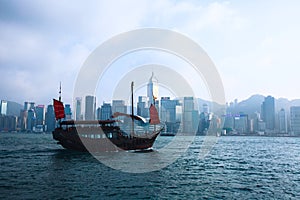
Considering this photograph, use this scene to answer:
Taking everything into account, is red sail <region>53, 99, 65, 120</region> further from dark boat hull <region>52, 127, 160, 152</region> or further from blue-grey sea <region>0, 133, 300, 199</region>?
blue-grey sea <region>0, 133, 300, 199</region>

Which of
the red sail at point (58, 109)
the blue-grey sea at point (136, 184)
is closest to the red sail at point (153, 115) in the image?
the red sail at point (58, 109)

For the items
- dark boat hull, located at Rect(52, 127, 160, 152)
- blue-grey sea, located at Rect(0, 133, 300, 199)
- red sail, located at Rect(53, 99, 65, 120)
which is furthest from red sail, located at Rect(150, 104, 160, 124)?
blue-grey sea, located at Rect(0, 133, 300, 199)

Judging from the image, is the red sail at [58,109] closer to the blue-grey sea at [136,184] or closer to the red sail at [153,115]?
the red sail at [153,115]

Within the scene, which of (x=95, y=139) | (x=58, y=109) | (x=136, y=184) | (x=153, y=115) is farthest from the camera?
(x=153, y=115)

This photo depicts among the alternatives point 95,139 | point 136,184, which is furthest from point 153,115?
point 136,184

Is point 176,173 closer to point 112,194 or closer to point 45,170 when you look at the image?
point 112,194

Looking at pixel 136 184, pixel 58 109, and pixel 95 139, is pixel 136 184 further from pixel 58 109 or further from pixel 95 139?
pixel 58 109

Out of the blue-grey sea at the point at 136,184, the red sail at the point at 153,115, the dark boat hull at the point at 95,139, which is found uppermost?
the red sail at the point at 153,115

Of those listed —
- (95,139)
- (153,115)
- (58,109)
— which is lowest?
(95,139)

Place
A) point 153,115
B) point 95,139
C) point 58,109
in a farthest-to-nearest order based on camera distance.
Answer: point 153,115 < point 58,109 < point 95,139

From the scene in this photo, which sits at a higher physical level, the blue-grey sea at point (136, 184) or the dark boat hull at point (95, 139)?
the dark boat hull at point (95, 139)

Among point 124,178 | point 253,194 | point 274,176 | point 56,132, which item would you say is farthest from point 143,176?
point 56,132

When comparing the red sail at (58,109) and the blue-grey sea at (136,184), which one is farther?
the red sail at (58,109)

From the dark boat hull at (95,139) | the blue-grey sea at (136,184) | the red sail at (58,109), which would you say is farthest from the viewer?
the red sail at (58,109)
